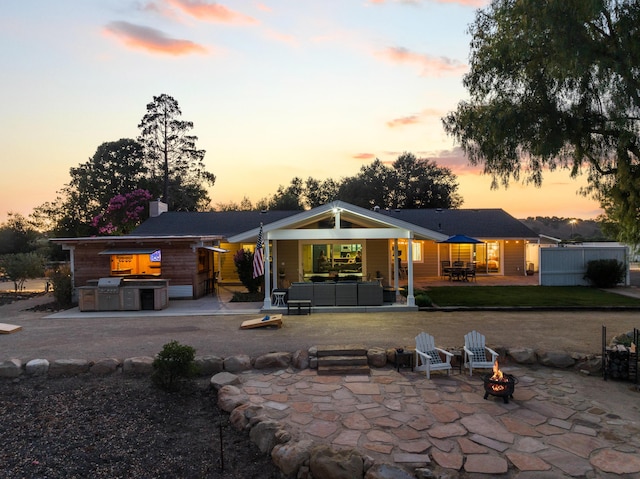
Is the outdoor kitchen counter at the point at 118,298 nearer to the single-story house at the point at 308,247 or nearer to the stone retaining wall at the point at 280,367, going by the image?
the single-story house at the point at 308,247

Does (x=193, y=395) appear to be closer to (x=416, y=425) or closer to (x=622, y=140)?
(x=416, y=425)

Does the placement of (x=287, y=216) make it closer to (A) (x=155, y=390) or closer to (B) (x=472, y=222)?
(B) (x=472, y=222)

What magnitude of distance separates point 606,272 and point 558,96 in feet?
39.8

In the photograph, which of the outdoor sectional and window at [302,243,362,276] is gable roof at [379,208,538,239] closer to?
window at [302,243,362,276]

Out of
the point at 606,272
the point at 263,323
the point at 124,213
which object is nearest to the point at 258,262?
the point at 263,323

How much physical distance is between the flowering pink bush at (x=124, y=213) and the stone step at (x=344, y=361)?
29101 mm

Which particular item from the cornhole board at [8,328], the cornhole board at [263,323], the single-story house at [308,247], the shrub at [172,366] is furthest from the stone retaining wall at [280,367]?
the single-story house at [308,247]

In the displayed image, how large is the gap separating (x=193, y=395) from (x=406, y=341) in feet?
15.7

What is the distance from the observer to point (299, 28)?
11.6 meters

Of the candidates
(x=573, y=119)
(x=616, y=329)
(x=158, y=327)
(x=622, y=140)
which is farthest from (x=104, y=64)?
(x=616, y=329)

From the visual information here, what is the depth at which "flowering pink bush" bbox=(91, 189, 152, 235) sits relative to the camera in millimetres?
32406

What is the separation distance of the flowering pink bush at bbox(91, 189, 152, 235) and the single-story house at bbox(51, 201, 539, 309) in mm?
11555

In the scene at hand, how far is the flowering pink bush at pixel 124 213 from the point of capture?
32.4 metres

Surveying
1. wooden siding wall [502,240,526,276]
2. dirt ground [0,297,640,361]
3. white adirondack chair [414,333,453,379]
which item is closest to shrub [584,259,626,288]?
wooden siding wall [502,240,526,276]
